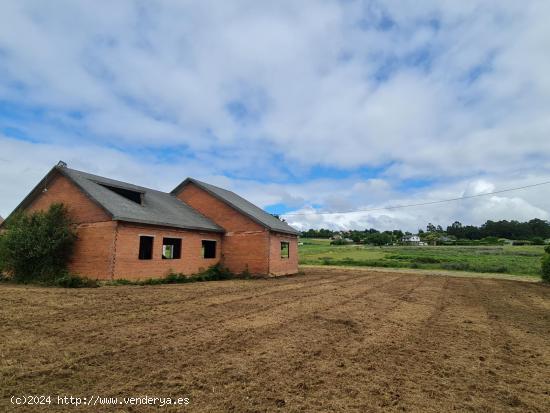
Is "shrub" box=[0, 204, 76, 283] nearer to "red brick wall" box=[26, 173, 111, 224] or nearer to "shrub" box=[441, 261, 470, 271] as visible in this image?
"red brick wall" box=[26, 173, 111, 224]

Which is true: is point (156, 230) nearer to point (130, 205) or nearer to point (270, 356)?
point (130, 205)

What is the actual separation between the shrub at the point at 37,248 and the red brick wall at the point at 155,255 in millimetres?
2343

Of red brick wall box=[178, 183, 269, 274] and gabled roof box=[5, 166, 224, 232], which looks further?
red brick wall box=[178, 183, 269, 274]

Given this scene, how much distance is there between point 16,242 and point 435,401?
16607 millimetres

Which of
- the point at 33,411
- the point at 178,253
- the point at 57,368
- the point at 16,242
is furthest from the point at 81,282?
the point at 33,411

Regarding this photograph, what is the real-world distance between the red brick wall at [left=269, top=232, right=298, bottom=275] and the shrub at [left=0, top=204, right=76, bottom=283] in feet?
34.9

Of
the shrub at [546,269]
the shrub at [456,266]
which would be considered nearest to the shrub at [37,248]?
the shrub at [546,269]

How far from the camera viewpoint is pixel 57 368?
452 cm

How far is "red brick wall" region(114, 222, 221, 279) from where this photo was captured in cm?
1483

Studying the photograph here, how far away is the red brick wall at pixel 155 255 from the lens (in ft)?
48.6

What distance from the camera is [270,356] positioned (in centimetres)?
545

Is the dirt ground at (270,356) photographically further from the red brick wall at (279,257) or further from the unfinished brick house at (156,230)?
the red brick wall at (279,257)

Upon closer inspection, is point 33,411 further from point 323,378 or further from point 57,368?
point 323,378

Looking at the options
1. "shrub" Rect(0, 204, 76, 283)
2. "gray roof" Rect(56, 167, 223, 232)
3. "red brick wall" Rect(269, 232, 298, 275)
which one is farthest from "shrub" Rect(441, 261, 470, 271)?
"shrub" Rect(0, 204, 76, 283)
